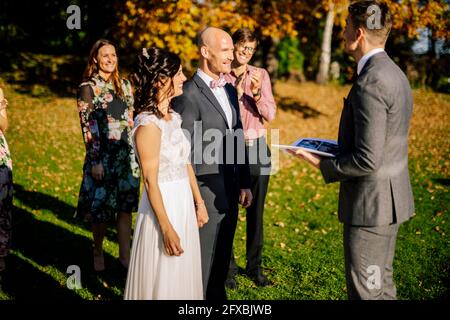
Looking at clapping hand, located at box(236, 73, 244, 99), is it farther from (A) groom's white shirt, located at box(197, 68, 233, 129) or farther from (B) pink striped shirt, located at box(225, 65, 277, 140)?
(A) groom's white shirt, located at box(197, 68, 233, 129)

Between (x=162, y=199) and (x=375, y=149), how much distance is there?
4.80ft

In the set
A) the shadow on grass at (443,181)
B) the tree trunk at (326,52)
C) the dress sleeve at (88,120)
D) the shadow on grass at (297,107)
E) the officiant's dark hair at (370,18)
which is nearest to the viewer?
the officiant's dark hair at (370,18)

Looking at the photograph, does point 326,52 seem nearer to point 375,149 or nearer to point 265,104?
point 265,104

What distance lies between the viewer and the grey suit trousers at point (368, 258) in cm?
312

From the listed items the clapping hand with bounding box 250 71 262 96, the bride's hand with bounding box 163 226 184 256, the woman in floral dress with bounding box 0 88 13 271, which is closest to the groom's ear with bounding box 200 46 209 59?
the clapping hand with bounding box 250 71 262 96

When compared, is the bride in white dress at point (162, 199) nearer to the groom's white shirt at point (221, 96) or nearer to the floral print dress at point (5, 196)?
the groom's white shirt at point (221, 96)

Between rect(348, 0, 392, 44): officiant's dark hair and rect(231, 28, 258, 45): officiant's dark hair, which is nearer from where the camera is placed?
rect(348, 0, 392, 44): officiant's dark hair

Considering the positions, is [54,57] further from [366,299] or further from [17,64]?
[366,299]

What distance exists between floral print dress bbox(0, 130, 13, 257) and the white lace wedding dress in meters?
2.20

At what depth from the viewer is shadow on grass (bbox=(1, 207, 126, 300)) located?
480cm

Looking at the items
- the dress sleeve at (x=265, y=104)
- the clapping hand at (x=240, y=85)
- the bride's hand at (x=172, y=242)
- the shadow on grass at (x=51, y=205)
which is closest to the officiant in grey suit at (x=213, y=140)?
the bride's hand at (x=172, y=242)

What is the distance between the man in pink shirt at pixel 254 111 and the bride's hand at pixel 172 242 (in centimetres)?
190

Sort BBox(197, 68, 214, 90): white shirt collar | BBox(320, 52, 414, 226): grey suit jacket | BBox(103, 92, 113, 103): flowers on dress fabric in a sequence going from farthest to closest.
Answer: BBox(103, 92, 113, 103): flowers on dress fabric < BBox(197, 68, 214, 90): white shirt collar < BBox(320, 52, 414, 226): grey suit jacket

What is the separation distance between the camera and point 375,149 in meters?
2.89
